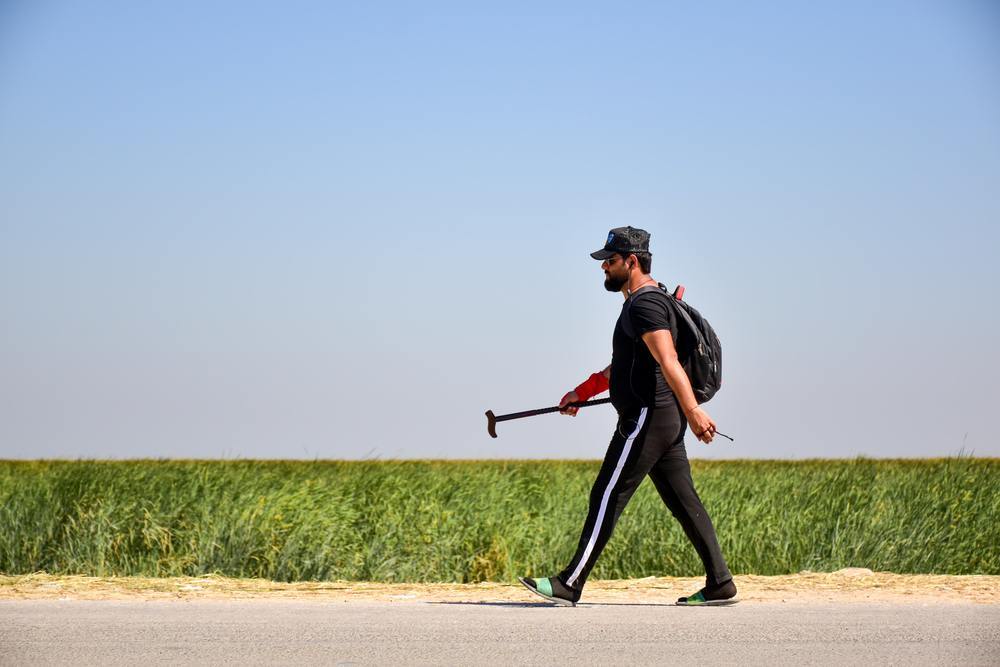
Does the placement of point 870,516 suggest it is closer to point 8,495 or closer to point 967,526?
point 967,526

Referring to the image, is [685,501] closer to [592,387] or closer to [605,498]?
[605,498]

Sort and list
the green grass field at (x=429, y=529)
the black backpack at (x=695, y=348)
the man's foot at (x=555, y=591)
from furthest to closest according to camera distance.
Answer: the green grass field at (x=429, y=529) < the man's foot at (x=555, y=591) < the black backpack at (x=695, y=348)

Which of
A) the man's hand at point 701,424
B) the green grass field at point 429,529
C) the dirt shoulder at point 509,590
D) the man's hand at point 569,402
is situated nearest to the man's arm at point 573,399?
the man's hand at point 569,402

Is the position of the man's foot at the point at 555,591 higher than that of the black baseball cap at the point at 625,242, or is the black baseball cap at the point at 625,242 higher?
the black baseball cap at the point at 625,242

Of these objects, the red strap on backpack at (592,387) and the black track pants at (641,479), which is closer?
the black track pants at (641,479)

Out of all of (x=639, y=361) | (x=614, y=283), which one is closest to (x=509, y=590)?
(x=639, y=361)

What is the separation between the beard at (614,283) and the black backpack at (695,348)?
16 centimetres

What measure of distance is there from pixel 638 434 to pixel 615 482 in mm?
319

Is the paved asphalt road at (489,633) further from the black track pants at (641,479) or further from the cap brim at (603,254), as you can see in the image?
the cap brim at (603,254)

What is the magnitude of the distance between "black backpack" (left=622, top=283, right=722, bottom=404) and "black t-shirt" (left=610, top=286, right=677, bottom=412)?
35mm

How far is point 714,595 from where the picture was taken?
682cm

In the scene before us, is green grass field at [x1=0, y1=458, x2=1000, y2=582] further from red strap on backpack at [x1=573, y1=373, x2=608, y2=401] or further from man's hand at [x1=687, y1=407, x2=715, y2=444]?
man's hand at [x1=687, y1=407, x2=715, y2=444]

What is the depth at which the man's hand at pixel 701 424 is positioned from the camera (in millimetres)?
6129

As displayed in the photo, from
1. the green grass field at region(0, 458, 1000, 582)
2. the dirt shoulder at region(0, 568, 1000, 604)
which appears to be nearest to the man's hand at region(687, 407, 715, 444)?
the dirt shoulder at region(0, 568, 1000, 604)
